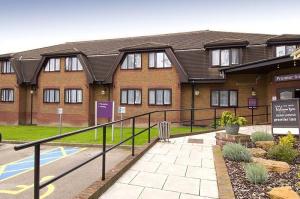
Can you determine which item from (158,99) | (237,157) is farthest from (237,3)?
(158,99)

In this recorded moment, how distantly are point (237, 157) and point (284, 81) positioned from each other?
10481 millimetres

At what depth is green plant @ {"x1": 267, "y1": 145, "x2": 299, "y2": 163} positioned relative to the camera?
24.3 feet

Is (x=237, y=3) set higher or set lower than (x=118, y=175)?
higher

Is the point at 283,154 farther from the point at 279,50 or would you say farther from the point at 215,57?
the point at 215,57

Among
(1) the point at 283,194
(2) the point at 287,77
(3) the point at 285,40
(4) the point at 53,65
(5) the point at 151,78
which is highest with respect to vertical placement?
(3) the point at 285,40

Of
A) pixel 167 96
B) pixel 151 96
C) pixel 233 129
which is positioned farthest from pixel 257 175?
pixel 151 96

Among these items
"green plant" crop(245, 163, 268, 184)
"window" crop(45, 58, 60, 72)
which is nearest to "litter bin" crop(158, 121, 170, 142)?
"green plant" crop(245, 163, 268, 184)

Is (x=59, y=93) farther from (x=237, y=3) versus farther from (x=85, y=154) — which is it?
(x=237, y=3)

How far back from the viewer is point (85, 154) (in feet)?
34.3

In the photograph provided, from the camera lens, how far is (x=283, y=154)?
24.5ft

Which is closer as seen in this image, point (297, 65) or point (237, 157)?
point (237, 157)

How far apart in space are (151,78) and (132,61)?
216cm

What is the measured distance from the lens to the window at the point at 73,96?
22984 millimetres

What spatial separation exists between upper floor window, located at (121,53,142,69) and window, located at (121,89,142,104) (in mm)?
1972
